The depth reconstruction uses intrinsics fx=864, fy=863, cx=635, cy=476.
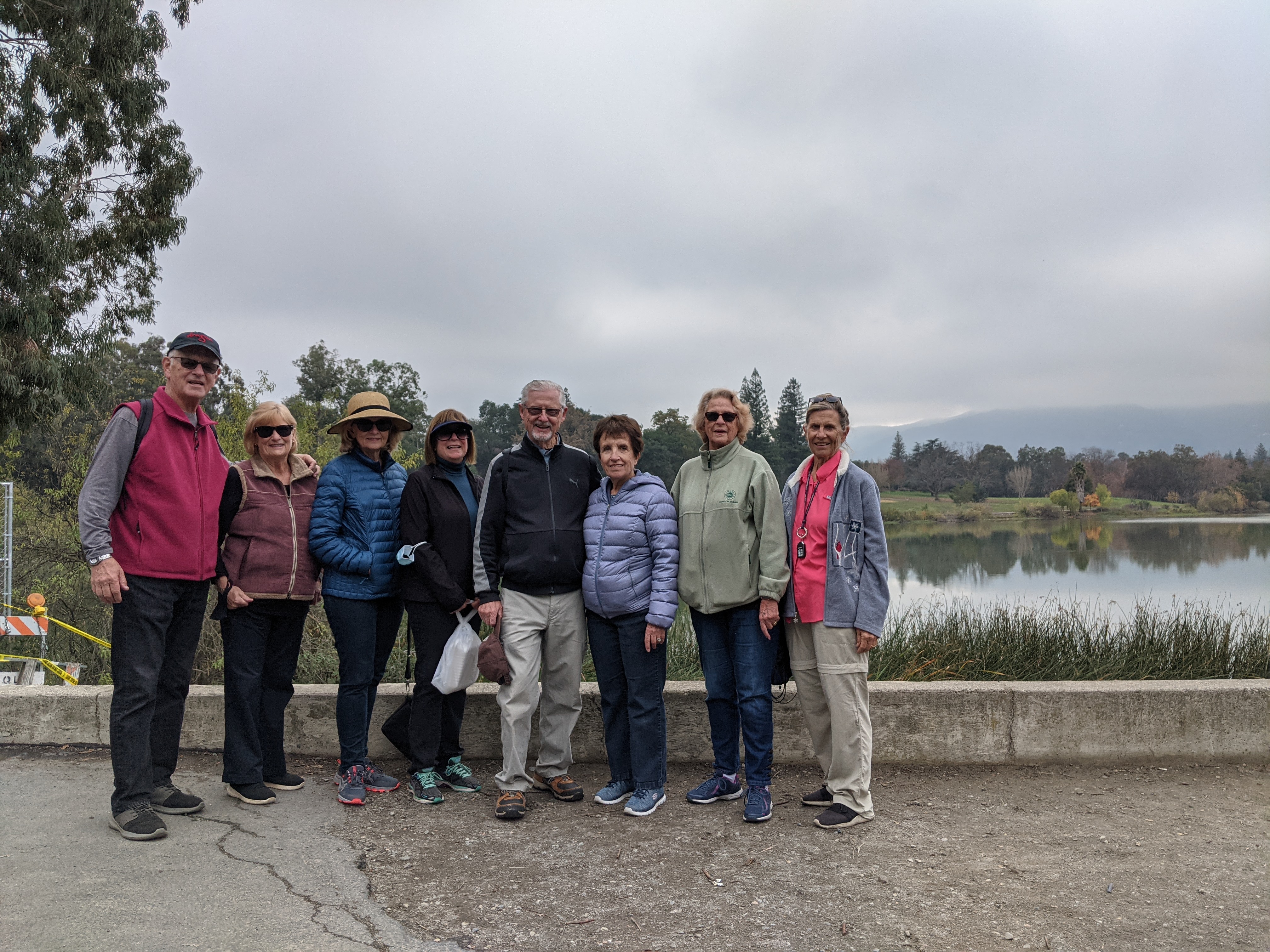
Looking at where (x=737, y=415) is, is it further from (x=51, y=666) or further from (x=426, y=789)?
(x=51, y=666)

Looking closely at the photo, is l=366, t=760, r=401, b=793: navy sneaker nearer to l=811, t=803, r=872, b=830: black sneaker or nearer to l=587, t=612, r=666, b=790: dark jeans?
l=587, t=612, r=666, b=790: dark jeans

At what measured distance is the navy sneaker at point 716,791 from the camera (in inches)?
160

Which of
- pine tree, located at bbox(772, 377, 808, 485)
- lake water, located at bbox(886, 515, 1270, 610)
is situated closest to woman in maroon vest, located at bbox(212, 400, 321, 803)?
lake water, located at bbox(886, 515, 1270, 610)

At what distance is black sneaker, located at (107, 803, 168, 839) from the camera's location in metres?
3.51

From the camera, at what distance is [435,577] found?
408 centimetres

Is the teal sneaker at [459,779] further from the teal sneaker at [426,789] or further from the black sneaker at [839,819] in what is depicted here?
the black sneaker at [839,819]

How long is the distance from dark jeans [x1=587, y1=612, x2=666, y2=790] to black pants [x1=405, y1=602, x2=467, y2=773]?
0.73m

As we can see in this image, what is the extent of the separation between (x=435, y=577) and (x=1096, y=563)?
17451 mm

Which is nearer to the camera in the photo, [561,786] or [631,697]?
[631,697]

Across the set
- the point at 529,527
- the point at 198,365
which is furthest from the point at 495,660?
the point at 198,365

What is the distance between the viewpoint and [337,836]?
3.62 metres

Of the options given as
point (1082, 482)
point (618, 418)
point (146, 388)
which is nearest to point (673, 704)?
point (618, 418)

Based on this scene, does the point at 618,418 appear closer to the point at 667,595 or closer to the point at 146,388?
the point at 667,595

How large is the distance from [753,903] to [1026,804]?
1768 millimetres
